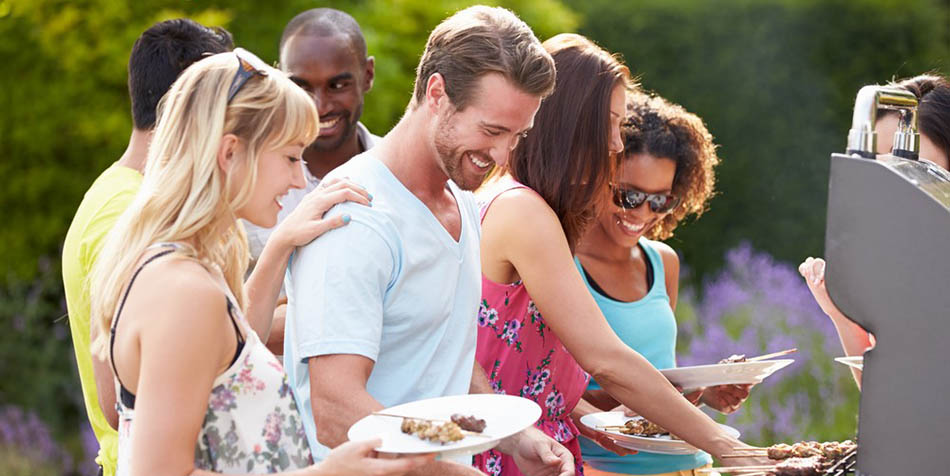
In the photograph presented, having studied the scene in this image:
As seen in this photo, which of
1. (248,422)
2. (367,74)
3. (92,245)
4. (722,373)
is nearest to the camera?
(248,422)

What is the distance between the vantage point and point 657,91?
23.6 feet

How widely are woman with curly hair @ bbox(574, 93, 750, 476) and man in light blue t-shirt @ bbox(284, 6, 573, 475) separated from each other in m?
0.79

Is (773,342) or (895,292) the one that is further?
(773,342)

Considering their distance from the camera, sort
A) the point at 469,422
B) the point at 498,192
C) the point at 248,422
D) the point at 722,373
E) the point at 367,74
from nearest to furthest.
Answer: the point at 248,422
the point at 469,422
the point at 498,192
the point at 722,373
the point at 367,74

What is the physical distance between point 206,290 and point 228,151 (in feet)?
0.97

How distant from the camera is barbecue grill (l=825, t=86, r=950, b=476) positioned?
5.52 ft

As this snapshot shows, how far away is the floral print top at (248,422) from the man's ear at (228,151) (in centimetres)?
29

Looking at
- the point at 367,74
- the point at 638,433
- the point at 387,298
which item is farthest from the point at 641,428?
the point at 367,74

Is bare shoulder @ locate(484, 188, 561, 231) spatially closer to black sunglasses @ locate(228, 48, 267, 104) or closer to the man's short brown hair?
the man's short brown hair

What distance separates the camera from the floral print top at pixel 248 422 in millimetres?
1788

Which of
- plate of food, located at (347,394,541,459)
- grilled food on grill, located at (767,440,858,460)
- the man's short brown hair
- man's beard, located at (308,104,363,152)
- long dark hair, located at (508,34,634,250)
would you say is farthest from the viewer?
man's beard, located at (308,104,363,152)

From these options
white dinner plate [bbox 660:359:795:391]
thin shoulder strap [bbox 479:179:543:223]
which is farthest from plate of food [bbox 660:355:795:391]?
thin shoulder strap [bbox 479:179:543:223]

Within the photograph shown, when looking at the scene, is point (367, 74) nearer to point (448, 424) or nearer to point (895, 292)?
point (448, 424)

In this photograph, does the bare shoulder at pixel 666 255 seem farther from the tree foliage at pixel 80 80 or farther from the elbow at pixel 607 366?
the tree foliage at pixel 80 80
